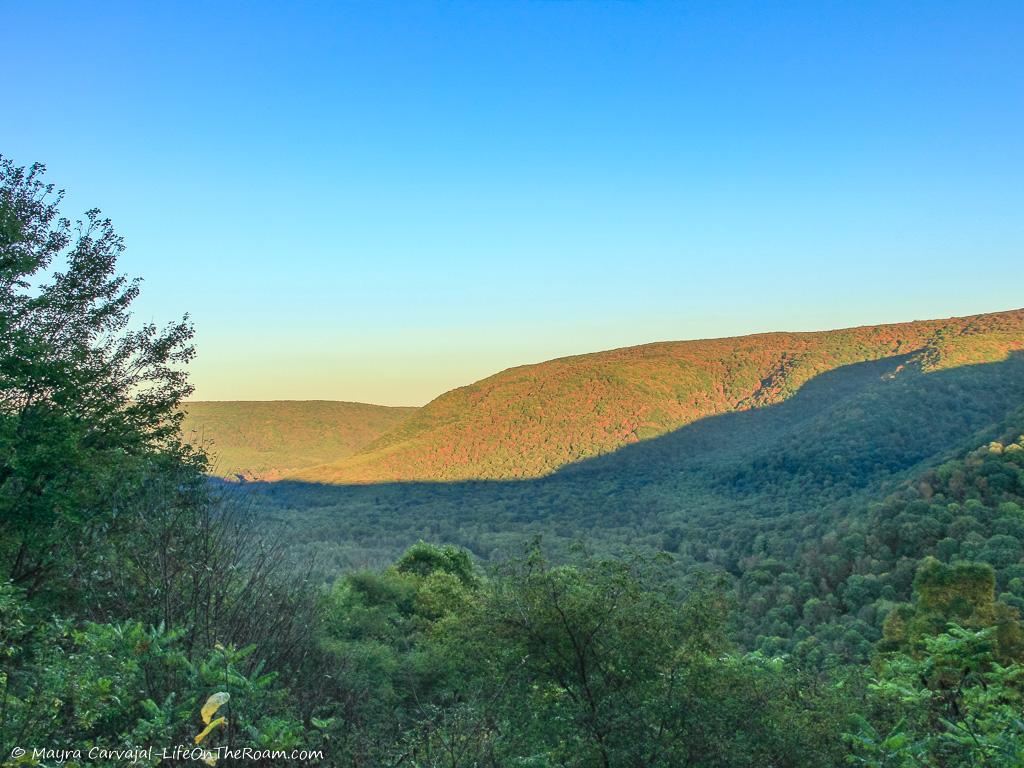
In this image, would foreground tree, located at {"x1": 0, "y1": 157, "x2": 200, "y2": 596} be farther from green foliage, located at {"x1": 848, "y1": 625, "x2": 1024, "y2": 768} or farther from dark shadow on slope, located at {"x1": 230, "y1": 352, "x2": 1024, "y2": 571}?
dark shadow on slope, located at {"x1": 230, "y1": 352, "x2": 1024, "y2": 571}

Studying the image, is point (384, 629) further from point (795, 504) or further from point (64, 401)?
point (795, 504)

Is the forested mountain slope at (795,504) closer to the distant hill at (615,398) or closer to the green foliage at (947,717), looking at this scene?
the green foliage at (947,717)

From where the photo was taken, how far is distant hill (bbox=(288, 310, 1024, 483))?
134m

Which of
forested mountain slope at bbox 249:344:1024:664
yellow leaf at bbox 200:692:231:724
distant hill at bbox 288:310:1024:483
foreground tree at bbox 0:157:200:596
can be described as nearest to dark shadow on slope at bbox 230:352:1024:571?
forested mountain slope at bbox 249:344:1024:664

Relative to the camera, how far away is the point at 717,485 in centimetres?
10400

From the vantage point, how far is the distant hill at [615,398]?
13412 cm

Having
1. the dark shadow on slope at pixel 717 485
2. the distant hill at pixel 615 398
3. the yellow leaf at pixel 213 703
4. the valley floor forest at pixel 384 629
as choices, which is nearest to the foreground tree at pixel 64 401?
the valley floor forest at pixel 384 629

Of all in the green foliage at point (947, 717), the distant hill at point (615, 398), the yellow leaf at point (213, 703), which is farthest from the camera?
the distant hill at point (615, 398)

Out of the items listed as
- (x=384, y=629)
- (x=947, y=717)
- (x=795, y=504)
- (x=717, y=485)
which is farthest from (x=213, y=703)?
(x=717, y=485)

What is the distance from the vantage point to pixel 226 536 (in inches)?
424

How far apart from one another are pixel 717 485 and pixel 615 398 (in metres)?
52.3

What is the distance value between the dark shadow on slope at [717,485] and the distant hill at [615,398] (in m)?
5.83

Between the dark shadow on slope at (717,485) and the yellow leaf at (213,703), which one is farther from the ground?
the yellow leaf at (213,703)

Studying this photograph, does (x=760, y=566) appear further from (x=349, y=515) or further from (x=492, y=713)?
(x=349, y=515)
